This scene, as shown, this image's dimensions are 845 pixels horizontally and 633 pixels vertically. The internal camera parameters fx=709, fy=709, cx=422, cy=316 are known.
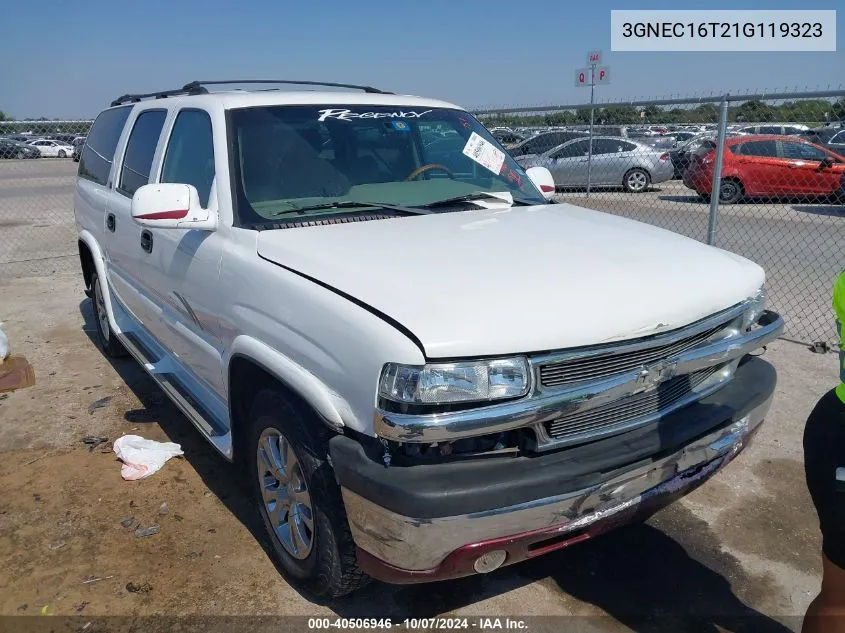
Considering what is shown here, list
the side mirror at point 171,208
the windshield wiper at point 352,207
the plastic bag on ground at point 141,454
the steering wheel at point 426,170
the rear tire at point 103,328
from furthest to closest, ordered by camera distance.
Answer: the rear tire at point 103,328
the plastic bag on ground at point 141,454
the steering wheel at point 426,170
the windshield wiper at point 352,207
the side mirror at point 171,208

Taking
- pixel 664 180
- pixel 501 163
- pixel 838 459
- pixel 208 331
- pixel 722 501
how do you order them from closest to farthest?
pixel 838 459 → pixel 208 331 → pixel 722 501 → pixel 501 163 → pixel 664 180

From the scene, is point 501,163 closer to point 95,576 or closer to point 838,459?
point 838,459

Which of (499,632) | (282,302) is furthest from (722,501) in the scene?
(282,302)

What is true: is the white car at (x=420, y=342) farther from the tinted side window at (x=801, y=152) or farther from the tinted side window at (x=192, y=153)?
the tinted side window at (x=801, y=152)

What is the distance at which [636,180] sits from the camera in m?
15.2

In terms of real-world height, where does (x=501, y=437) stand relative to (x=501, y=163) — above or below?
below

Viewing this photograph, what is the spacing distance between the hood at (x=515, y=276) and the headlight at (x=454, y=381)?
0.05 meters

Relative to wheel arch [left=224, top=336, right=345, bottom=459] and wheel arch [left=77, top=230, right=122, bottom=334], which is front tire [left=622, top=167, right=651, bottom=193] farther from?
wheel arch [left=224, top=336, right=345, bottom=459]

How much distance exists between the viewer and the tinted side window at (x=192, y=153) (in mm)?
3452

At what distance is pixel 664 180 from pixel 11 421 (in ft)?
46.3

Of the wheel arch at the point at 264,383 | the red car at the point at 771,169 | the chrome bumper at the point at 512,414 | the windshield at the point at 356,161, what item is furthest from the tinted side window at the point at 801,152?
the wheel arch at the point at 264,383

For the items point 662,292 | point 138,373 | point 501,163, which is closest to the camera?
point 662,292

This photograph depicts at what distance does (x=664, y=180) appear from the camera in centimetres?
1563

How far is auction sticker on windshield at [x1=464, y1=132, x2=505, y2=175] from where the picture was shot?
400 cm
